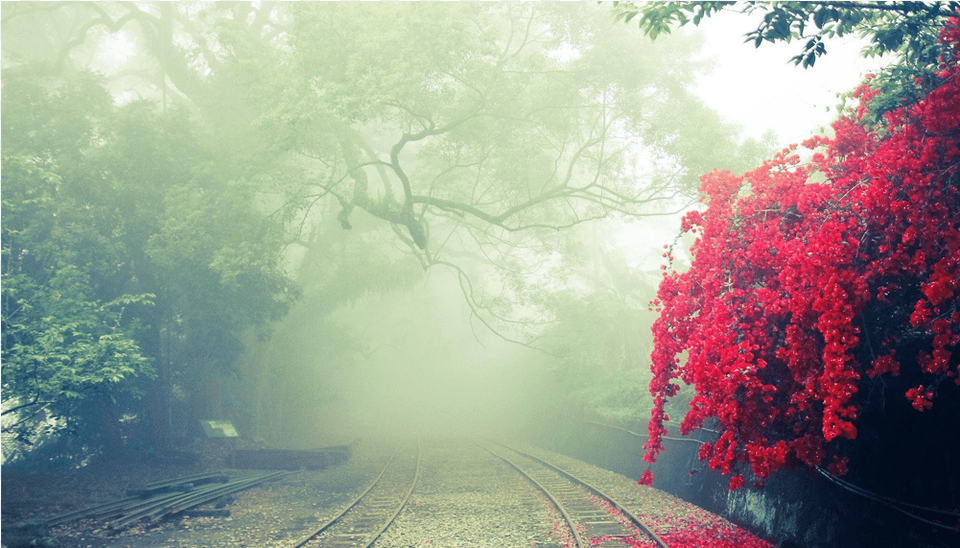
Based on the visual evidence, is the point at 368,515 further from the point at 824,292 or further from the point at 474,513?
the point at 824,292

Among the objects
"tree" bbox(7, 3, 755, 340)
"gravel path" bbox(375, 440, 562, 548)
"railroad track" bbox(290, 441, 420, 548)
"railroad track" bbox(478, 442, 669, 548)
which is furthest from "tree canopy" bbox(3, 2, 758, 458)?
"railroad track" bbox(478, 442, 669, 548)

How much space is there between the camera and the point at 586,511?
9.97 meters

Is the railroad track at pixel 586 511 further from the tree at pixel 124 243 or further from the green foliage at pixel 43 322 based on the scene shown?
the tree at pixel 124 243

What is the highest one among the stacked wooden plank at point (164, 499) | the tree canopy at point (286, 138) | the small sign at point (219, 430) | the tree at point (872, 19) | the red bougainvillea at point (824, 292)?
the tree canopy at point (286, 138)

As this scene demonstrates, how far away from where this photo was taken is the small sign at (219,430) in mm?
14680

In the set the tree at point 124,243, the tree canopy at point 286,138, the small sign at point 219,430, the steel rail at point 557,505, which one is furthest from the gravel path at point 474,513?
the tree canopy at point 286,138

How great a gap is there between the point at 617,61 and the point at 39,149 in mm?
13727

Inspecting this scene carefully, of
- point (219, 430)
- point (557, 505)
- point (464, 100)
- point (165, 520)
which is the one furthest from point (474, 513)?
point (464, 100)

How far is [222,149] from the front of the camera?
633 inches

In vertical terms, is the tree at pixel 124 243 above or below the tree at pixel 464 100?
below

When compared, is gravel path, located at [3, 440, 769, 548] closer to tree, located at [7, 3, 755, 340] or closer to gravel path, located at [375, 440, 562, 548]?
gravel path, located at [375, 440, 562, 548]

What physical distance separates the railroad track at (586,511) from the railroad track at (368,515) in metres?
2.88

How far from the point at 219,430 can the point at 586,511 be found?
993 centimetres

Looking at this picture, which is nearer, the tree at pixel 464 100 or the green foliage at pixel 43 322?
the green foliage at pixel 43 322
